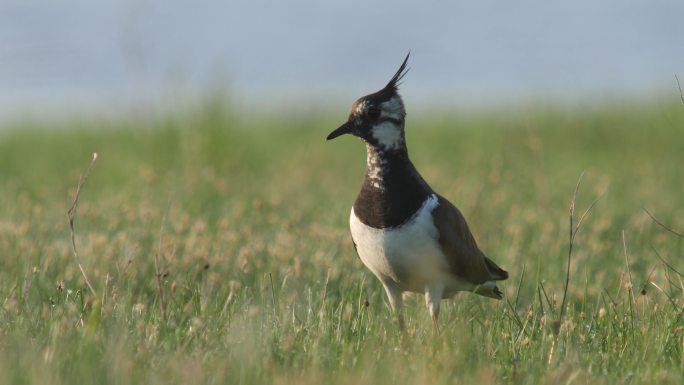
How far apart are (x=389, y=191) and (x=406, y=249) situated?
0.33m

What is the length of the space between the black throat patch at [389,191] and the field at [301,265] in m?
0.42

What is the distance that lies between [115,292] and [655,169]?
888cm

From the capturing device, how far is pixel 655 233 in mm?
9094

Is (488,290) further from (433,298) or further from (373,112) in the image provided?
(373,112)

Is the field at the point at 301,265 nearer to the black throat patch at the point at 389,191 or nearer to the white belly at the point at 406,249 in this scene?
the white belly at the point at 406,249

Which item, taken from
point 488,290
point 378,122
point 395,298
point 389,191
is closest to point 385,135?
point 378,122

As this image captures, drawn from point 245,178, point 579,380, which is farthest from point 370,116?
point 245,178

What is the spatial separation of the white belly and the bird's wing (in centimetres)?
5

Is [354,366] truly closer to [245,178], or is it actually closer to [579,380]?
[579,380]

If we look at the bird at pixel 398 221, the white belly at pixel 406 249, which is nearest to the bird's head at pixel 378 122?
the bird at pixel 398 221

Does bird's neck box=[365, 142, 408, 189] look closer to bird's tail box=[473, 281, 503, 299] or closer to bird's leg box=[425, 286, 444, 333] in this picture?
bird's leg box=[425, 286, 444, 333]

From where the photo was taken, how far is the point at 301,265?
725 centimetres

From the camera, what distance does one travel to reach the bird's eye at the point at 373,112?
5926mm

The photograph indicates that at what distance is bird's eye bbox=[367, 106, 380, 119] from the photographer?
5.93m
